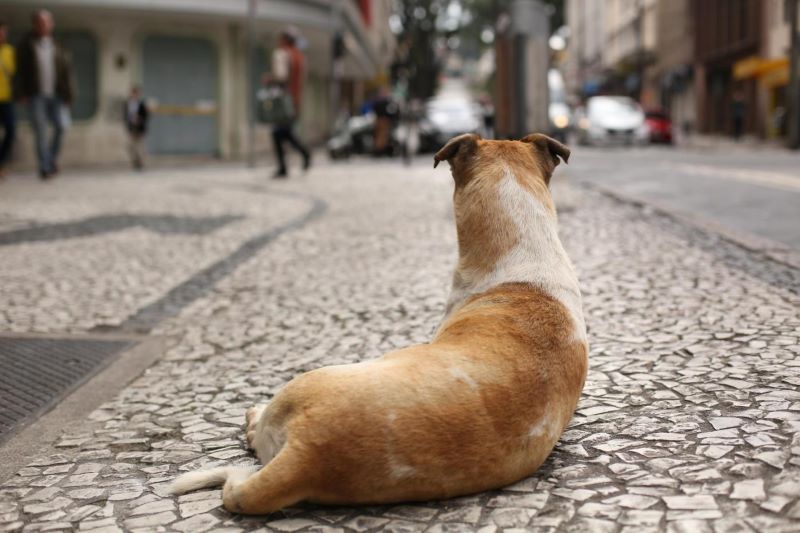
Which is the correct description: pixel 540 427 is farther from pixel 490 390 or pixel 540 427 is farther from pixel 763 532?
pixel 763 532

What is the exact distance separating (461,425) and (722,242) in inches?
211

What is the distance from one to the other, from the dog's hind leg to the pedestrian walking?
44.0 ft

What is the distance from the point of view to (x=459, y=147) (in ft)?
10.3

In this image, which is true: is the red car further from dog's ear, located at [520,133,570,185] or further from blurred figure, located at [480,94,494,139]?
dog's ear, located at [520,133,570,185]

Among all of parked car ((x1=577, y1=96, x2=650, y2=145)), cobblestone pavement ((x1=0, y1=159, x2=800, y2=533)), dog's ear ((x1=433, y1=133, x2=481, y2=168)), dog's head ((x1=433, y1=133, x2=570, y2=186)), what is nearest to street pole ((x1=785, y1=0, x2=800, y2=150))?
parked car ((x1=577, y1=96, x2=650, y2=145))

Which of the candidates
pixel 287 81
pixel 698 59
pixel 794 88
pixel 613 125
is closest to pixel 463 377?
pixel 287 81

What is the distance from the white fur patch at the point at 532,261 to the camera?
295 cm

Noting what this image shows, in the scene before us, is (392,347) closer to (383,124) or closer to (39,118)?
(39,118)

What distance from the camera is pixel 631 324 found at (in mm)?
4605

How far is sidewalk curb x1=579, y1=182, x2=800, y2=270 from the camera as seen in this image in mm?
6293

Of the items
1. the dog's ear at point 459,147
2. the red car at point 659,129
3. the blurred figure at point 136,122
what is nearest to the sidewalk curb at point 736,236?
the dog's ear at point 459,147

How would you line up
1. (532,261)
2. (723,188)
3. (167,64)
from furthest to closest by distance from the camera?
(167,64)
(723,188)
(532,261)

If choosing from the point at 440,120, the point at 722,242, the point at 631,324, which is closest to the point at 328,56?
the point at 440,120

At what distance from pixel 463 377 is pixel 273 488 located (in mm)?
533
